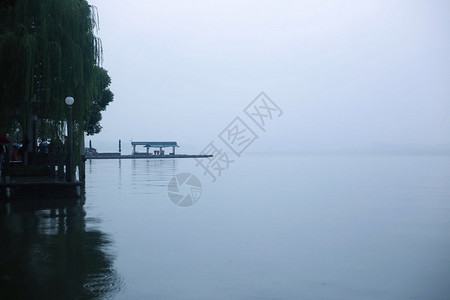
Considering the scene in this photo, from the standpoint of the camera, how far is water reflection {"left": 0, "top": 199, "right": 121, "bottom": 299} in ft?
20.8

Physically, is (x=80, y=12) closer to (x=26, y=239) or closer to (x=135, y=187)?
(x=135, y=187)

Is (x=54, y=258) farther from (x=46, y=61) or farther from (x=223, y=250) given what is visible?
(x=46, y=61)

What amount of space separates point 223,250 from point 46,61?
36.4ft

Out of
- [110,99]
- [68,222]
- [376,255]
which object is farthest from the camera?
[110,99]

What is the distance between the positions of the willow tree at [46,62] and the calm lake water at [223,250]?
12.5ft

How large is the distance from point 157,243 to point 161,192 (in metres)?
10.4

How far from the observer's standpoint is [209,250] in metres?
9.34

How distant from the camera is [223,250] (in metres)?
9.36

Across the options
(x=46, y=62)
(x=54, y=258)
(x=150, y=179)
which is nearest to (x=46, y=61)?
(x=46, y=62)

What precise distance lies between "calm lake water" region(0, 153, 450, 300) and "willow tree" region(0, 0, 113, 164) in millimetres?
3824

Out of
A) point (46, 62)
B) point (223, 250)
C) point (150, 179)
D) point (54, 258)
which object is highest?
point (46, 62)

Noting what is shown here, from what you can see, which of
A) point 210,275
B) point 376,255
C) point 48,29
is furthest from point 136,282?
point 48,29

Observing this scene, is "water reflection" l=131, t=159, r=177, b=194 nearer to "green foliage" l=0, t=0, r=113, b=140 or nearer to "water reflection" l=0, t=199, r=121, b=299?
"green foliage" l=0, t=0, r=113, b=140

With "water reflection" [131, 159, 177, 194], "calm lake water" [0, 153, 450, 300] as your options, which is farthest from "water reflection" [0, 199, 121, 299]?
"water reflection" [131, 159, 177, 194]
